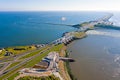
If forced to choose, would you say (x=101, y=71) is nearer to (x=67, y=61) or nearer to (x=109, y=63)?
(x=109, y=63)

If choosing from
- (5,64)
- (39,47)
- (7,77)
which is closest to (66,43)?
(39,47)

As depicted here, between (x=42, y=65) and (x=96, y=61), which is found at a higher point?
(x=42, y=65)

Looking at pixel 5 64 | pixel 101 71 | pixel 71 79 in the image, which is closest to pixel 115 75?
pixel 101 71

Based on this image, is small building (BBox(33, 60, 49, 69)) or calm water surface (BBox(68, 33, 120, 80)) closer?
calm water surface (BBox(68, 33, 120, 80))

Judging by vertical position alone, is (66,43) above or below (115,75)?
above

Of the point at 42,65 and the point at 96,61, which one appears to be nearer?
the point at 42,65

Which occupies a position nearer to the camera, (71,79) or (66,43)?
(71,79)

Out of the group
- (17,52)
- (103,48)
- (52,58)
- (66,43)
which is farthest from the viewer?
(66,43)

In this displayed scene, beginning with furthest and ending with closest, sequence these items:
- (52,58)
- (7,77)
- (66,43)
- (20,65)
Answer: (66,43) → (52,58) → (20,65) → (7,77)

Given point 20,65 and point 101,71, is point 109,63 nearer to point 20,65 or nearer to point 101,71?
point 101,71

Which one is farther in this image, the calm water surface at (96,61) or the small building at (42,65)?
the small building at (42,65)
